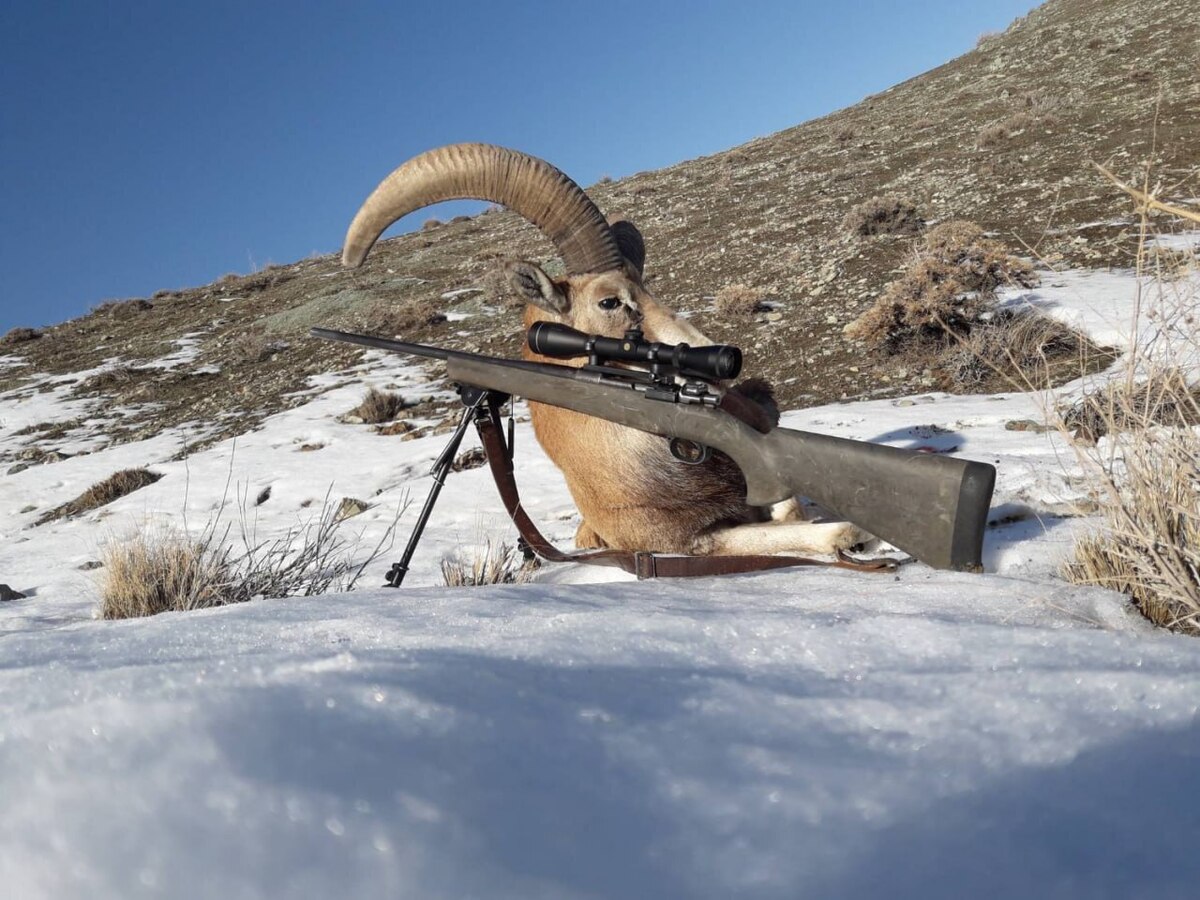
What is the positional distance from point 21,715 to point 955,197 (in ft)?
56.1

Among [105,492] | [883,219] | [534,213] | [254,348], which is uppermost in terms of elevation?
[254,348]

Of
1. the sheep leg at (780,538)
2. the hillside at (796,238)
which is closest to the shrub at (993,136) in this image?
the hillside at (796,238)

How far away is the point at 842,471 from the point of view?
2988 millimetres

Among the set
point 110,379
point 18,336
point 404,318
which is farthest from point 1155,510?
point 18,336

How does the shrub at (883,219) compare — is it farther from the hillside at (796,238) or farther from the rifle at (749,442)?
the rifle at (749,442)

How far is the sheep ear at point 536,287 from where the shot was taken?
4.14 metres

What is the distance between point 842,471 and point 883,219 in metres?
12.5

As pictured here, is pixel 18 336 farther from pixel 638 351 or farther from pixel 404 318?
pixel 638 351

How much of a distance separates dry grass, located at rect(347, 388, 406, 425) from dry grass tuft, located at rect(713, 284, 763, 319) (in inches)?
202

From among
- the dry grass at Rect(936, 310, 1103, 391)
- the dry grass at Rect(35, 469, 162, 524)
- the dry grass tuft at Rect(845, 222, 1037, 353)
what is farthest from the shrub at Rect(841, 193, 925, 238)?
the dry grass at Rect(35, 469, 162, 524)

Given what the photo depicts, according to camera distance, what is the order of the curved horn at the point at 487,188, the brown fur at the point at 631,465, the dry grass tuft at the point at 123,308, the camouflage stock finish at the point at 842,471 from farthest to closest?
the dry grass tuft at the point at 123,308
the curved horn at the point at 487,188
the brown fur at the point at 631,465
the camouflage stock finish at the point at 842,471

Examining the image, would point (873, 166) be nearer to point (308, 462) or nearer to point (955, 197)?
point (955, 197)

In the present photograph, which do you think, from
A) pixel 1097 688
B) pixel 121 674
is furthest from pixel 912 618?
pixel 121 674

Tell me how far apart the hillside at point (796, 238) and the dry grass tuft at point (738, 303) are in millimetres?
310
